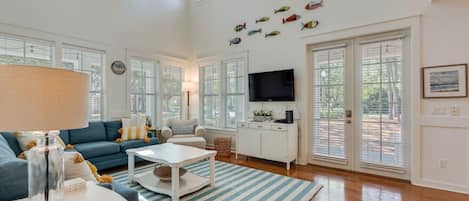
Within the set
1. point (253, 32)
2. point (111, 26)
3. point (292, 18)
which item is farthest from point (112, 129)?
point (292, 18)

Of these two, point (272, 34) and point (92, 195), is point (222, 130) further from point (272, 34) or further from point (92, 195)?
point (92, 195)

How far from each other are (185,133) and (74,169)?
3.25m

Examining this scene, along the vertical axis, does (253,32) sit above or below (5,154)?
above

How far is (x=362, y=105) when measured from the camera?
3820 mm

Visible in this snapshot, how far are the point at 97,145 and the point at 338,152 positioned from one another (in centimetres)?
402

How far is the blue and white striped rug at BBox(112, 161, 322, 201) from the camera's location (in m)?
2.82

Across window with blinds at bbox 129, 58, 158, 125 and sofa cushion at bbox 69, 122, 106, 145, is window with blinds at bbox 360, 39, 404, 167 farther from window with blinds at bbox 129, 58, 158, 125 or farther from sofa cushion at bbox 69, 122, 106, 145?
sofa cushion at bbox 69, 122, 106, 145

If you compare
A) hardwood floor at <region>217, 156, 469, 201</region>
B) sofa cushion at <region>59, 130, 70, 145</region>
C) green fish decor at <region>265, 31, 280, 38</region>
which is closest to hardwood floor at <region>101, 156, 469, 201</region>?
hardwood floor at <region>217, 156, 469, 201</region>

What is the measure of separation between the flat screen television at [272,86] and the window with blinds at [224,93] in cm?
44

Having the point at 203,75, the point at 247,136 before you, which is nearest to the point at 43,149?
the point at 247,136

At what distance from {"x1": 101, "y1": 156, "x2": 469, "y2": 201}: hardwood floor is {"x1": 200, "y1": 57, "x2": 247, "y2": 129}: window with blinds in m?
1.62

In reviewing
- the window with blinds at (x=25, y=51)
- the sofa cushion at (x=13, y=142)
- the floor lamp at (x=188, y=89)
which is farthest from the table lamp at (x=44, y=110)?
the floor lamp at (x=188, y=89)

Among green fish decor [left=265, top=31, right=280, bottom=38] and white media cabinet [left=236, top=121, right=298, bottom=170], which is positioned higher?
green fish decor [left=265, top=31, right=280, bottom=38]

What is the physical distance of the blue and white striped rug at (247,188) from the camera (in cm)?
282
